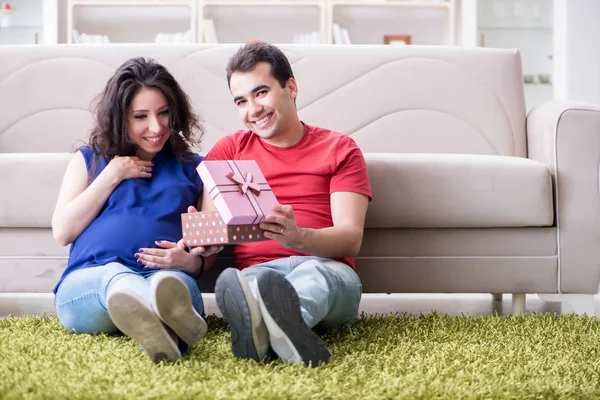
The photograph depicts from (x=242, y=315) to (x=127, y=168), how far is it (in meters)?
0.49

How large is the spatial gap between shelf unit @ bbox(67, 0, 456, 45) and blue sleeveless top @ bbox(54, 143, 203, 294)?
115 inches

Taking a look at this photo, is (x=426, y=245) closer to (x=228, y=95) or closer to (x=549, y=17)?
(x=228, y=95)

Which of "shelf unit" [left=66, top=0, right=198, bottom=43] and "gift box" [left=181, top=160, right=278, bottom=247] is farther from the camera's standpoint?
"shelf unit" [left=66, top=0, right=198, bottom=43]

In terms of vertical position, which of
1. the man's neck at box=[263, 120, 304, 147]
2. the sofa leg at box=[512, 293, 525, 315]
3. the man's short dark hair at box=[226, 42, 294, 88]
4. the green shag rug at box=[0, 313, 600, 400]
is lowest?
the sofa leg at box=[512, 293, 525, 315]

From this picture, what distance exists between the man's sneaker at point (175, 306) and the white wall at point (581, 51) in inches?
136

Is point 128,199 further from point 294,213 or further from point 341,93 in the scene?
point 341,93

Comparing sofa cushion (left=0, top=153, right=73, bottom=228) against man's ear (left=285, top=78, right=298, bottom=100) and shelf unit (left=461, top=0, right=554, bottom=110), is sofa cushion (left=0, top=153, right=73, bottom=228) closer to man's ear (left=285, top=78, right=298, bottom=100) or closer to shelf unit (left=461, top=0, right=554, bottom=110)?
man's ear (left=285, top=78, right=298, bottom=100)

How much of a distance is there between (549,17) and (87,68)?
10.1ft

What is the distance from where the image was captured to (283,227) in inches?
47.1

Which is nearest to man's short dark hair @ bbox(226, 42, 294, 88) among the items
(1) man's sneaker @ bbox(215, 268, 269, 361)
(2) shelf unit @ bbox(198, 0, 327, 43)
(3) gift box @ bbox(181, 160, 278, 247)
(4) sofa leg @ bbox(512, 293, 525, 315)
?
(3) gift box @ bbox(181, 160, 278, 247)

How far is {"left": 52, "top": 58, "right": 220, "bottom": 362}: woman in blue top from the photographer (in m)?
1.32

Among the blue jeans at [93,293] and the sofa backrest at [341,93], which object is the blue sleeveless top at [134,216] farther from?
the sofa backrest at [341,93]

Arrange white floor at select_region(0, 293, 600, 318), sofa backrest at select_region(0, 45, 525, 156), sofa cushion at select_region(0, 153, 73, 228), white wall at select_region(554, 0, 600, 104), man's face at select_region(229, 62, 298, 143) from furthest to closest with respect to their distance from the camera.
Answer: white wall at select_region(554, 0, 600, 104), sofa backrest at select_region(0, 45, 525, 156), white floor at select_region(0, 293, 600, 318), sofa cushion at select_region(0, 153, 73, 228), man's face at select_region(229, 62, 298, 143)

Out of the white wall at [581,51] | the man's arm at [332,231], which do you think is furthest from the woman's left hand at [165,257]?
the white wall at [581,51]
